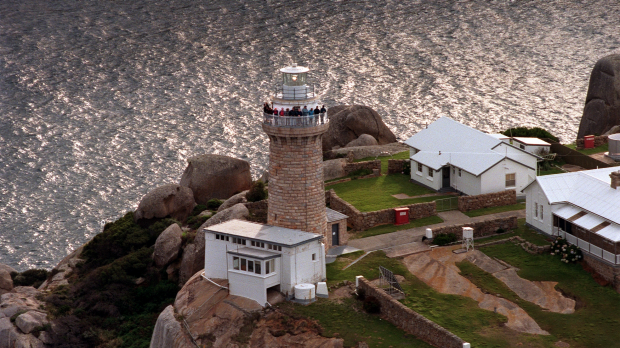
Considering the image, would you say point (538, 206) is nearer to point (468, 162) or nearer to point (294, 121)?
point (468, 162)

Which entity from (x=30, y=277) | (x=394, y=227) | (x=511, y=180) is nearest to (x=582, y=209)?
(x=511, y=180)

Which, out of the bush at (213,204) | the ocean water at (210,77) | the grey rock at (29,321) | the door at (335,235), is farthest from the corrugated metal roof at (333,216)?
the ocean water at (210,77)

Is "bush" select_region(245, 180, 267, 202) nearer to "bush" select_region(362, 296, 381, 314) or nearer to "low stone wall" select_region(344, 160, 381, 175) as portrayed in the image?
"low stone wall" select_region(344, 160, 381, 175)

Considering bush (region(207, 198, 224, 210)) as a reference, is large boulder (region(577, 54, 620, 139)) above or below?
above

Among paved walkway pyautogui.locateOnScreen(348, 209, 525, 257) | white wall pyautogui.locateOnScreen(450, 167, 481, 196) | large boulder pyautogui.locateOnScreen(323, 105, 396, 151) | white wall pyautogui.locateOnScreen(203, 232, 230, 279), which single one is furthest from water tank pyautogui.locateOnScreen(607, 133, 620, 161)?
white wall pyautogui.locateOnScreen(203, 232, 230, 279)

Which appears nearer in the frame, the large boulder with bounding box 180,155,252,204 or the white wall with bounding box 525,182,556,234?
the white wall with bounding box 525,182,556,234
